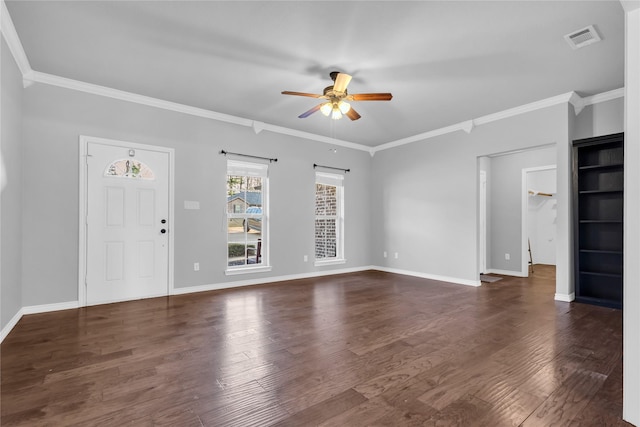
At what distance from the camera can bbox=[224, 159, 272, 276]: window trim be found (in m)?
4.86

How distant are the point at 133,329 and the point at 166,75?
2747mm

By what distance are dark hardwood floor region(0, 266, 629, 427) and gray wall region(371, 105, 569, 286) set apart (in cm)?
167

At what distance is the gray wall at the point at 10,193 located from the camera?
271 cm

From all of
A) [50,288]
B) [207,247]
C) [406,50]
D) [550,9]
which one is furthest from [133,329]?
[550,9]

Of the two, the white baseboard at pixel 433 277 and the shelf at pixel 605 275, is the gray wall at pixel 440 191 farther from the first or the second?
the shelf at pixel 605 275

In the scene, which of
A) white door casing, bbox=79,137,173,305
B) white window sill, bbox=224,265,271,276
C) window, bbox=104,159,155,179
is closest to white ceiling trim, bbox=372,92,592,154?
white window sill, bbox=224,265,271,276

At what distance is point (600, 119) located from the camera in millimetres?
4090

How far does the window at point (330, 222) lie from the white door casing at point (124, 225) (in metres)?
2.96

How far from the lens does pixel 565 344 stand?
2646 millimetres

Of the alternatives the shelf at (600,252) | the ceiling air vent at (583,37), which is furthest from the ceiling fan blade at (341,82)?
the shelf at (600,252)

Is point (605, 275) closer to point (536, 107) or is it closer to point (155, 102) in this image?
point (536, 107)

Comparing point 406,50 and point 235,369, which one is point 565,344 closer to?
point 235,369

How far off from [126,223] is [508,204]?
6.73 meters

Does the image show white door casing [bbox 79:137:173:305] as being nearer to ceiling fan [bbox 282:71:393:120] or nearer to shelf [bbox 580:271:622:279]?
ceiling fan [bbox 282:71:393:120]
